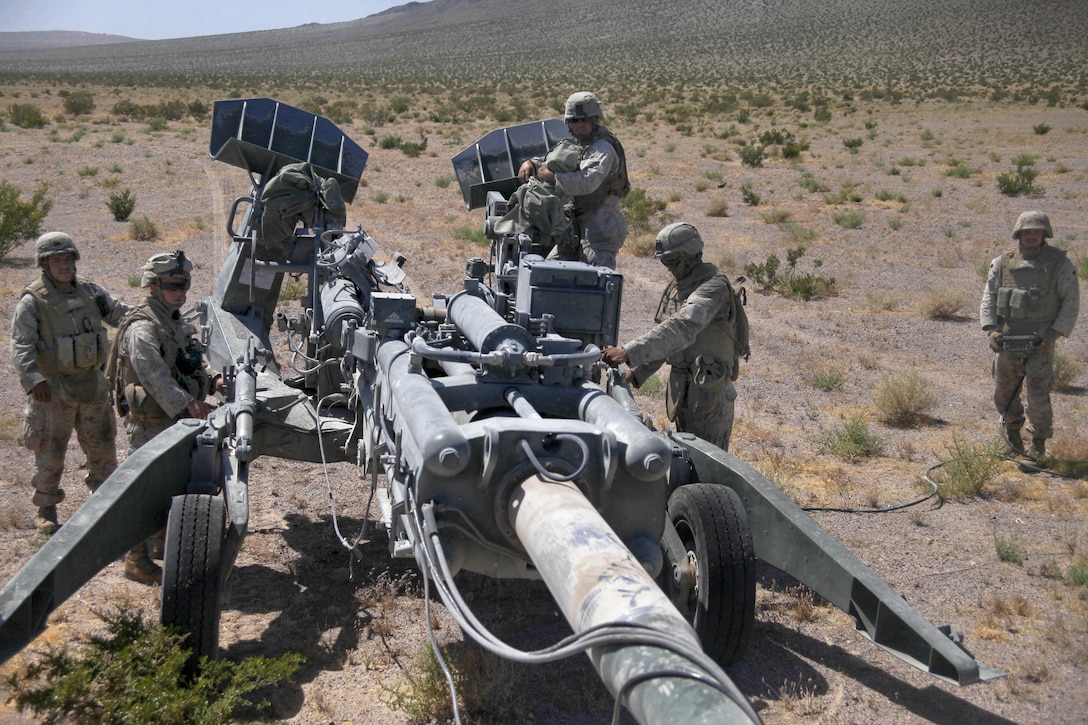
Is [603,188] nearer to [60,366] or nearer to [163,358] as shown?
[163,358]

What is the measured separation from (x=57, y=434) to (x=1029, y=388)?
7.67m

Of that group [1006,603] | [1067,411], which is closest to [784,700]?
[1006,603]

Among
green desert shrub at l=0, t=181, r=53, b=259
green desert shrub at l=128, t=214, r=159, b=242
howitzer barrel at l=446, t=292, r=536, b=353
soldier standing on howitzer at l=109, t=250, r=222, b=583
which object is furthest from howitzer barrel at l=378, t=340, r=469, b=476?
green desert shrub at l=128, t=214, r=159, b=242

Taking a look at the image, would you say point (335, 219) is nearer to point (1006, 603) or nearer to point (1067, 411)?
point (1006, 603)

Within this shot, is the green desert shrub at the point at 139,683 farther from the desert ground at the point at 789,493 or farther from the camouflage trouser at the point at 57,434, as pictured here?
the camouflage trouser at the point at 57,434

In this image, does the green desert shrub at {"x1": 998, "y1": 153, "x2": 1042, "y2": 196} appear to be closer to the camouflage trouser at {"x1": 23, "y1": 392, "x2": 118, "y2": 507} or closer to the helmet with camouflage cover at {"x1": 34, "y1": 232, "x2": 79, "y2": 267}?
the camouflage trouser at {"x1": 23, "y1": 392, "x2": 118, "y2": 507}

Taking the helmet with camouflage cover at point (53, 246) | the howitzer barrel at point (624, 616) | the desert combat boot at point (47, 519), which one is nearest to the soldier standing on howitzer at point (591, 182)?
the helmet with camouflage cover at point (53, 246)

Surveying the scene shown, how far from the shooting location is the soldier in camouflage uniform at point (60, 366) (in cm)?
641

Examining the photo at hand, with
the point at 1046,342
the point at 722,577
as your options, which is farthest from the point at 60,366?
the point at 1046,342

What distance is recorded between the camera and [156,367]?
19.8 ft

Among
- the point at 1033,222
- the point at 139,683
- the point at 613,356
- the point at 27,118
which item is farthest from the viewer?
the point at 27,118

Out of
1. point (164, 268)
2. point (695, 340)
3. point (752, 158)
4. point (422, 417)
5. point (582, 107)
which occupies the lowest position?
point (752, 158)

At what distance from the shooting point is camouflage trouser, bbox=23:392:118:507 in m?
6.62

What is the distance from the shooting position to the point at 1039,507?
7.66 metres
